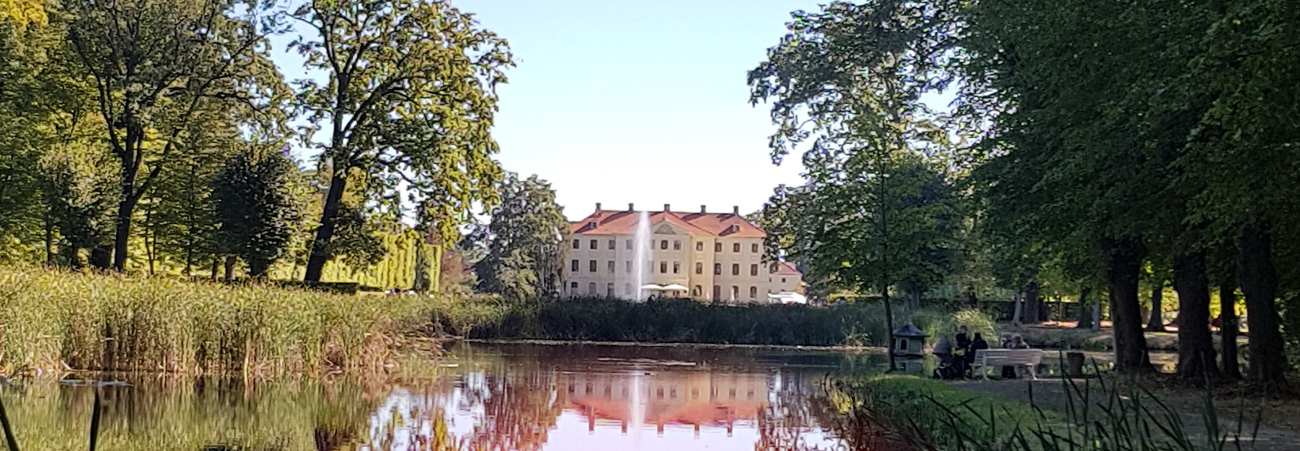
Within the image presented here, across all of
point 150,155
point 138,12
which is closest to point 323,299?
point 138,12

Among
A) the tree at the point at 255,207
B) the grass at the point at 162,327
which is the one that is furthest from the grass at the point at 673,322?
the grass at the point at 162,327

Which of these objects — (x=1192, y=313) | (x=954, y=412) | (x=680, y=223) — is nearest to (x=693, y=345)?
(x=1192, y=313)

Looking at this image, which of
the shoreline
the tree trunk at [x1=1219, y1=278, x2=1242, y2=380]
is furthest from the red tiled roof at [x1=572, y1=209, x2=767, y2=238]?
the tree trunk at [x1=1219, y1=278, x2=1242, y2=380]

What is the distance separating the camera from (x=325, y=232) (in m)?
33.3

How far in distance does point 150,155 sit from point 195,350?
20407 millimetres

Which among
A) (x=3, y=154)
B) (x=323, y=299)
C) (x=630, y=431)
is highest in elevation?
(x=3, y=154)

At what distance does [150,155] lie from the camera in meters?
36.5

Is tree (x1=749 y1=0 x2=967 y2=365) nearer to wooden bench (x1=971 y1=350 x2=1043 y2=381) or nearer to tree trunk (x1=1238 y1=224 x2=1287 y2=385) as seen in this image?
wooden bench (x1=971 y1=350 x2=1043 y2=381)

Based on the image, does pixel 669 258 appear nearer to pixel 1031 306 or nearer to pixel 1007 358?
pixel 1031 306

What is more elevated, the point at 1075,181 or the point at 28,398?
the point at 1075,181

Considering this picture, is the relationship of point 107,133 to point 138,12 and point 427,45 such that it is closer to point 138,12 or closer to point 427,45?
point 138,12

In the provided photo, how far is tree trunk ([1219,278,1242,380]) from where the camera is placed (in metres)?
17.0

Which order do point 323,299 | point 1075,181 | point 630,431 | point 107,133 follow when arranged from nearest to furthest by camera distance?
point 630,431 → point 1075,181 → point 323,299 → point 107,133

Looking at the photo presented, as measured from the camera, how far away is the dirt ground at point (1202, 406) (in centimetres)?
1105
